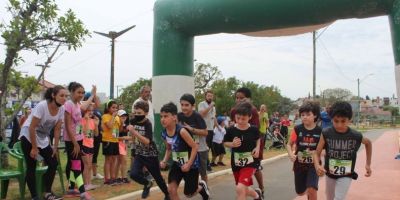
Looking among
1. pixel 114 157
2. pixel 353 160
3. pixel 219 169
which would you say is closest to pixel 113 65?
pixel 219 169

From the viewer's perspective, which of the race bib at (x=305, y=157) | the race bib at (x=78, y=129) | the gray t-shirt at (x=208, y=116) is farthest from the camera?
the gray t-shirt at (x=208, y=116)

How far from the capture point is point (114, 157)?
824cm

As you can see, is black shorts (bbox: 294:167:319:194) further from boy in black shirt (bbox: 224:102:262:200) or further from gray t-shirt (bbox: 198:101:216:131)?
gray t-shirt (bbox: 198:101:216:131)

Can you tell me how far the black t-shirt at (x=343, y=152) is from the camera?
5113 millimetres

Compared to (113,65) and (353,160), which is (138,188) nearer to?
(353,160)

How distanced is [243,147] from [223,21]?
396 centimetres

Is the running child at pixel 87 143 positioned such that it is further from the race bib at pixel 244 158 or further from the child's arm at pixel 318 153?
the child's arm at pixel 318 153

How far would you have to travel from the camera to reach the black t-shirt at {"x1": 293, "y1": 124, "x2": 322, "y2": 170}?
19.0 ft

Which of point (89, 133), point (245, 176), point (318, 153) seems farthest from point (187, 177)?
point (89, 133)

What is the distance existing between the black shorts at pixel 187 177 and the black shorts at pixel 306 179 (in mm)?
1323

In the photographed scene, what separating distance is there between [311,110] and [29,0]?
5.44m

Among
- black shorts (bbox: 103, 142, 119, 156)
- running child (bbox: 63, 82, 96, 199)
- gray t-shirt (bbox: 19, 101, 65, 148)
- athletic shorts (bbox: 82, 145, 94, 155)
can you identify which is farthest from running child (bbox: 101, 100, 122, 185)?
gray t-shirt (bbox: 19, 101, 65, 148)

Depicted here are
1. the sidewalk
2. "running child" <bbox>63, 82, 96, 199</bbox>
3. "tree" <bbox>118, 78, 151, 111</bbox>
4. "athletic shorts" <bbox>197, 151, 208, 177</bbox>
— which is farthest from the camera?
"tree" <bbox>118, 78, 151, 111</bbox>

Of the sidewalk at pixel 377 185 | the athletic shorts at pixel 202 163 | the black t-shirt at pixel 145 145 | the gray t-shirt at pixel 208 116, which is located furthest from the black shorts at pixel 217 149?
the black t-shirt at pixel 145 145
